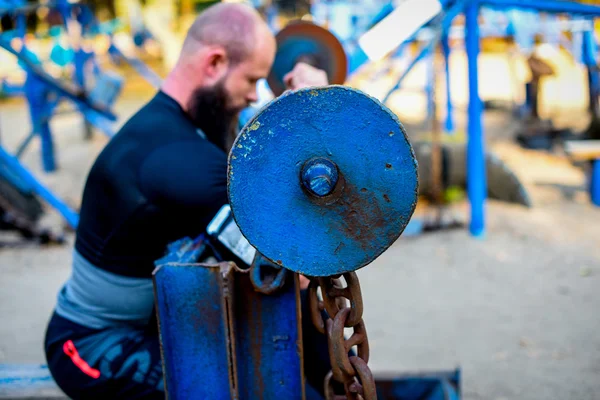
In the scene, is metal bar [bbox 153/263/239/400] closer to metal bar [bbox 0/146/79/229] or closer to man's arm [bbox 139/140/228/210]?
man's arm [bbox 139/140/228/210]

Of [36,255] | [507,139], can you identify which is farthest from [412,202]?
[507,139]

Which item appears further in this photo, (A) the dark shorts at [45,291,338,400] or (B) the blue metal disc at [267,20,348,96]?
(B) the blue metal disc at [267,20,348,96]

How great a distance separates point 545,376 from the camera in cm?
285

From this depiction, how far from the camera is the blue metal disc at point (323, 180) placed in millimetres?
1017

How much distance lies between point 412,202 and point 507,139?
746cm

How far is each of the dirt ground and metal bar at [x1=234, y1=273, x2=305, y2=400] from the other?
1.63 metres

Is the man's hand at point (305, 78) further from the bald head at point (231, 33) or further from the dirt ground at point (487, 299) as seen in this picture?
the dirt ground at point (487, 299)

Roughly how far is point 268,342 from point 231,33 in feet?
2.97

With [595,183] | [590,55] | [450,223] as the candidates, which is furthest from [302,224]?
[590,55]

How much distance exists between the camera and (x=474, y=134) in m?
4.53

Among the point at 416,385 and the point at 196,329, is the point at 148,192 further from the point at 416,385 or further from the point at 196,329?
the point at 416,385

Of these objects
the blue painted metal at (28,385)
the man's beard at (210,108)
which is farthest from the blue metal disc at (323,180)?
the blue painted metal at (28,385)

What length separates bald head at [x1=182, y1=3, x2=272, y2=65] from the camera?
173cm

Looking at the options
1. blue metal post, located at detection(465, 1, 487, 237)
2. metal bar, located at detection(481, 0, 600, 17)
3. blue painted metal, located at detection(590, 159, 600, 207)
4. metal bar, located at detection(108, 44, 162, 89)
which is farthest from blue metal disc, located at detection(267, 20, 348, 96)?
metal bar, located at detection(108, 44, 162, 89)
